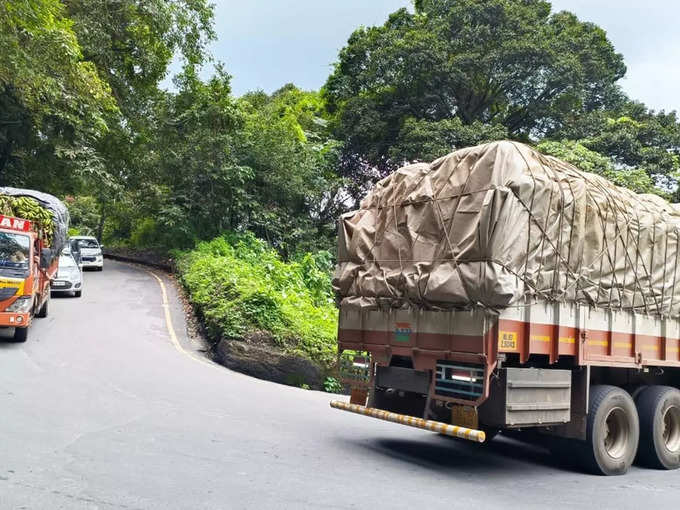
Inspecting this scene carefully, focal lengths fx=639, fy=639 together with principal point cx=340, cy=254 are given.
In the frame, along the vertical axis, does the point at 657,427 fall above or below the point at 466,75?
below

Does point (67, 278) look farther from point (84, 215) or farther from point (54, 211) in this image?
point (84, 215)

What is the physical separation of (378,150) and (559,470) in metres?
23.7

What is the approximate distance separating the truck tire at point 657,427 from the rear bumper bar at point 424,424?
8.54 ft

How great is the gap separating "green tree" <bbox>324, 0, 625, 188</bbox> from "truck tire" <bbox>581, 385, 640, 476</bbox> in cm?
1940

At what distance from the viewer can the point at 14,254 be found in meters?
13.1

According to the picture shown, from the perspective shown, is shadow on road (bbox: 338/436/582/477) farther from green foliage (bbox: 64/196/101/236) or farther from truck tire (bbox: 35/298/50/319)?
green foliage (bbox: 64/196/101/236)

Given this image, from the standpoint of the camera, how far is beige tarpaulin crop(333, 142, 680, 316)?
6.71 m

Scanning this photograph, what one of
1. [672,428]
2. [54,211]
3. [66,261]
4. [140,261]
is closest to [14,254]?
[54,211]

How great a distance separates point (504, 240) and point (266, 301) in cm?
876

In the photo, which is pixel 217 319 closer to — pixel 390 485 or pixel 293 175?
pixel 390 485

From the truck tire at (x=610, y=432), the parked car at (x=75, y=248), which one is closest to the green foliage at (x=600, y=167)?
the truck tire at (x=610, y=432)

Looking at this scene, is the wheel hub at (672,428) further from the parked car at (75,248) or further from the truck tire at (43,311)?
the parked car at (75,248)

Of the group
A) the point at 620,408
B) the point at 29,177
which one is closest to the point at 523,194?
the point at 620,408

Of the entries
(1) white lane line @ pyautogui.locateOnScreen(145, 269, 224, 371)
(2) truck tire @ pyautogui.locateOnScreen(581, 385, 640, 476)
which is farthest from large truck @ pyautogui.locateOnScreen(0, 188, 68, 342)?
(2) truck tire @ pyautogui.locateOnScreen(581, 385, 640, 476)
